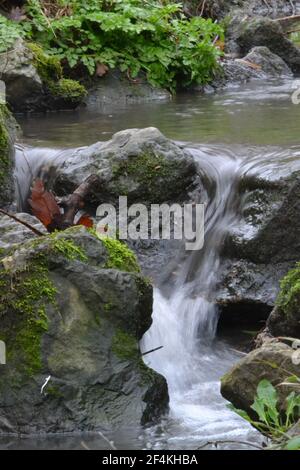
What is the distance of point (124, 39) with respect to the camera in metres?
11.2

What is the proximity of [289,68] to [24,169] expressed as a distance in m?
6.66

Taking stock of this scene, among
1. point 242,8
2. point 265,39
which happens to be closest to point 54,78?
point 265,39

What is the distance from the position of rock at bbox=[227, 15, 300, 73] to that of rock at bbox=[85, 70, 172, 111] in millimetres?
2704

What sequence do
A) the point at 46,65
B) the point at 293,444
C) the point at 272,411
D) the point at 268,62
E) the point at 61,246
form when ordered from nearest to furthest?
the point at 293,444, the point at 272,411, the point at 61,246, the point at 46,65, the point at 268,62

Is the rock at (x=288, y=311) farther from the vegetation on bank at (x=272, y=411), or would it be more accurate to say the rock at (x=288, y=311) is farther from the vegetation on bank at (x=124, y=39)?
the vegetation on bank at (x=124, y=39)

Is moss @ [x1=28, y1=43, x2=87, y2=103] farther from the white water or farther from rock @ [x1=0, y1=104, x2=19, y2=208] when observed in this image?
rock @ [x1=0, y1=104, x2=19, y2=208]

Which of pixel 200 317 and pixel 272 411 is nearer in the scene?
pixel 272 411

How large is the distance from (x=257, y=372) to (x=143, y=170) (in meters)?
2.70

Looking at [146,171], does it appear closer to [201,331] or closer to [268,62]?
[201,331]

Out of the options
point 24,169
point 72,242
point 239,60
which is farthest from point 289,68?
point 72,242

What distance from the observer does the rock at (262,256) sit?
590 centimetres

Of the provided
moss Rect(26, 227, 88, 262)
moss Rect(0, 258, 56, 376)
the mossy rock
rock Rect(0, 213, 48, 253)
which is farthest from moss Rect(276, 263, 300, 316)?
the mossy rock

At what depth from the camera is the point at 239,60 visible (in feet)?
41.4
